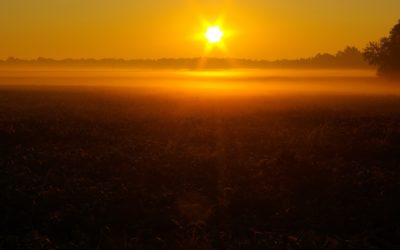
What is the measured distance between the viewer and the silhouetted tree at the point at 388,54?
91.0 m

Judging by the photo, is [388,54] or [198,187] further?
[388,54]

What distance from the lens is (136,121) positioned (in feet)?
117

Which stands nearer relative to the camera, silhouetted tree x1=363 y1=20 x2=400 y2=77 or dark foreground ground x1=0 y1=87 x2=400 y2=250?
dark foreground ground x1=0 y1=87 x2=400 y2=250

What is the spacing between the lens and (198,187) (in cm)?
1953

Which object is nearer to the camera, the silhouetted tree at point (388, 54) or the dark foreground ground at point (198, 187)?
the dark foreground ground at point (198, 187)

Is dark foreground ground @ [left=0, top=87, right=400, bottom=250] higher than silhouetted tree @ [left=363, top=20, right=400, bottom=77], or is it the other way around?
silhouetted tree @ [left=363, top=20, right=400, bottom=77]

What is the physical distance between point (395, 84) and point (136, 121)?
66.4 m

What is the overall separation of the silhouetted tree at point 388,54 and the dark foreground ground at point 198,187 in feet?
209

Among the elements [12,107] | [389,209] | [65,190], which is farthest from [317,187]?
[12,107]

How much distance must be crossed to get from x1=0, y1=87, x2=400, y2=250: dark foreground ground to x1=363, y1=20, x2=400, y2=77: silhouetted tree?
63.7m

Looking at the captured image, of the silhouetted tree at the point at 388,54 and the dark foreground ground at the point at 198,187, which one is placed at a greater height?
the silhouetted tree at the point at 388,54

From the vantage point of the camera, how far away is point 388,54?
9300 cm

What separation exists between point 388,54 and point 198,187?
266 ft

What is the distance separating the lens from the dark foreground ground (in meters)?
14.8
